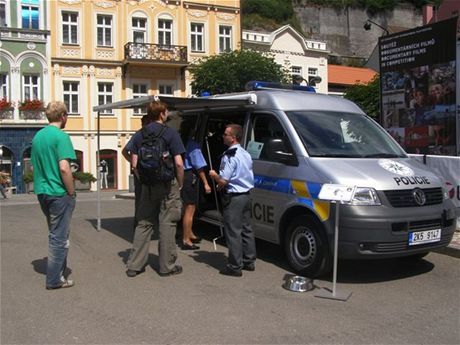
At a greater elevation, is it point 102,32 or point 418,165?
point 102,32

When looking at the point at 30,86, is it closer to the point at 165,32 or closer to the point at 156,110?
the point at 165,32

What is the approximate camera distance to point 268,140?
731 cm

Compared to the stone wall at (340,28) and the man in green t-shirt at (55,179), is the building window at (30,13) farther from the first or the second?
the stone wall at (340,28)

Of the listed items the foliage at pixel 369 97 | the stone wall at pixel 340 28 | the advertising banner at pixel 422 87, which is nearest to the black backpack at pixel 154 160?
the advertising banner at pixel 422 87

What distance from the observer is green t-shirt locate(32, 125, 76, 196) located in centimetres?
562

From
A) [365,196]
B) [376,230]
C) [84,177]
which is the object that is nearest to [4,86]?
[84,177]

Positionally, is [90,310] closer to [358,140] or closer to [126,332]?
[126,332]

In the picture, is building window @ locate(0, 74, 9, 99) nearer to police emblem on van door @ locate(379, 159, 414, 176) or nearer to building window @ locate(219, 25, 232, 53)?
building window @ locate(219, 25, 232, 53)

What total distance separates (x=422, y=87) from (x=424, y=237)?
20.7ft

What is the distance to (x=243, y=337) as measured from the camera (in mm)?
4516

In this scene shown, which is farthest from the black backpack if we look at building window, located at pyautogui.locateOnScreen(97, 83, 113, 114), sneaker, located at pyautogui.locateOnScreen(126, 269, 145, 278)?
building window, located at pyautogui.locateOnScreen(97, 83, 113, 114)

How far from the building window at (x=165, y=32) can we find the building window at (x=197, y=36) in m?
1.57

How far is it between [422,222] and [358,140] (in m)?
1.42

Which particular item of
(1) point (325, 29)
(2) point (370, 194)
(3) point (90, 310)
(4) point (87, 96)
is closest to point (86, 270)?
(3) point (90, 310)
